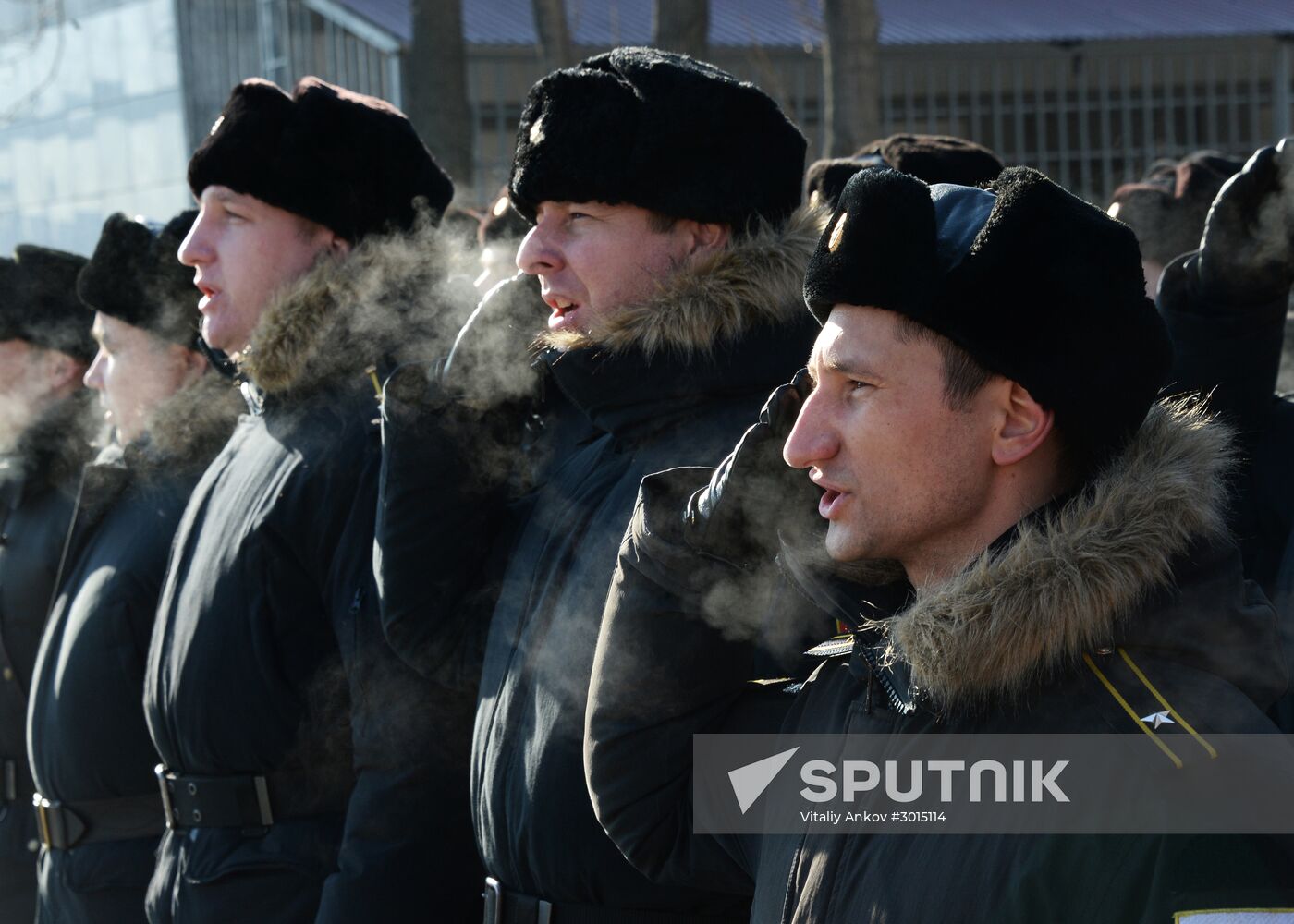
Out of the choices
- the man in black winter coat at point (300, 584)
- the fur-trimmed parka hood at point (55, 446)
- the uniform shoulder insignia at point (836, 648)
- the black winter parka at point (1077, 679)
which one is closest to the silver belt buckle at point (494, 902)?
the man in black winter coat at point (300, 584)

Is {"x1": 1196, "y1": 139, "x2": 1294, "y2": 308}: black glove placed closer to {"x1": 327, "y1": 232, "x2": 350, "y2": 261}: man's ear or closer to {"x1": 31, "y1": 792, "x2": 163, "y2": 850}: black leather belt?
{"x1": 327, "y1": 232, "x2": 350, "y2": 261}: man's ear

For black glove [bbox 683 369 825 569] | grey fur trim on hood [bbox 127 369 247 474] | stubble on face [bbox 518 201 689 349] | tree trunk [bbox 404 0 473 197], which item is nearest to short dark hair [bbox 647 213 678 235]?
stubble on face [bbox 518 201 689 349]

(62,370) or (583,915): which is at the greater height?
(62,370)

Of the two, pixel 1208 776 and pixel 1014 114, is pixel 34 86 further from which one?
pixel 1208 776

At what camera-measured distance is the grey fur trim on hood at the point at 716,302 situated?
8.04 ft

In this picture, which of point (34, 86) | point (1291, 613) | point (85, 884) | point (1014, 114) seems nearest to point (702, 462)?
point (1291, 613)

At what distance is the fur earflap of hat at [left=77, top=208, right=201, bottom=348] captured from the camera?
4.21 meters

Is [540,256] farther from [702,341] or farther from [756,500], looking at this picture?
[756,500]

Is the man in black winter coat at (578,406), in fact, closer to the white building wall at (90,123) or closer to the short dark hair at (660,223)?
the short dark hair at (660,223)

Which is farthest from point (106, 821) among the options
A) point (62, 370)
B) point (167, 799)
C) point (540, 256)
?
point (62, 370)

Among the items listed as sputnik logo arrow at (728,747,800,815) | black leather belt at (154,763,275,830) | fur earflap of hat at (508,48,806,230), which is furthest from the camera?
black leather belt at (154,763,275,830)

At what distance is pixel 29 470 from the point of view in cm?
468

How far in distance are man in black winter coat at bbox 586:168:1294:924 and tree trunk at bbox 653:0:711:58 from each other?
7.32 m

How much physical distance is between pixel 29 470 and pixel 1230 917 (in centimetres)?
398
